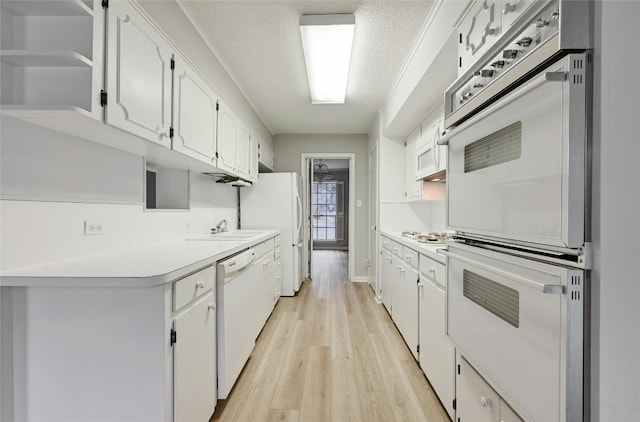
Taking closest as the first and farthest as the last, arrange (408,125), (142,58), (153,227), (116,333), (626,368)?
(626,368) → (116,333) → (142,58) → (153,227) → (408,125)

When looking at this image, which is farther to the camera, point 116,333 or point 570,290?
point 116,333

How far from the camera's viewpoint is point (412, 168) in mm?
3395

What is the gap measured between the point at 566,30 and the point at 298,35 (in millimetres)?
1984

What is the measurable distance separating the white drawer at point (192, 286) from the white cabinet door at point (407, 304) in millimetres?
1403

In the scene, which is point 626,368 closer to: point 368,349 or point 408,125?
point 368,349

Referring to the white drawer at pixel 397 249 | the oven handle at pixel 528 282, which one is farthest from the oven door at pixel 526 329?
the white drawer at pixel 397 249

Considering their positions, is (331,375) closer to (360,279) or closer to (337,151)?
(360,279)

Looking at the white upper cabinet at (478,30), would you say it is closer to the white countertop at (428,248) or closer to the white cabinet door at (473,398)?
the white countertop at (428,248)

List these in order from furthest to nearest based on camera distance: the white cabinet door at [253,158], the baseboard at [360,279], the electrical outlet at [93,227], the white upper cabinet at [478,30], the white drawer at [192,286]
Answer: the baseboard at [360,279]
the white cabinet door at [253,158]
the electrical outlet at [93,227]
the white drawer at [192,286]
the white upper cabinet at [478,30]

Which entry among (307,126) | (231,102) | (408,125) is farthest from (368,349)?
(307,126)

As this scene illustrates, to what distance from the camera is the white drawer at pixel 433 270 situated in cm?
168

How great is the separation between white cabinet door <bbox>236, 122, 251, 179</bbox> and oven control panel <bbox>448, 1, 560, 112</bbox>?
2.13 m

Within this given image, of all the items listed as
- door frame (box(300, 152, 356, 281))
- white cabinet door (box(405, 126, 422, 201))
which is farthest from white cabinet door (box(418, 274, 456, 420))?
door frame (box(300, 152, 356, 281))

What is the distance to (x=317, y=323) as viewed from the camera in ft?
10.0
